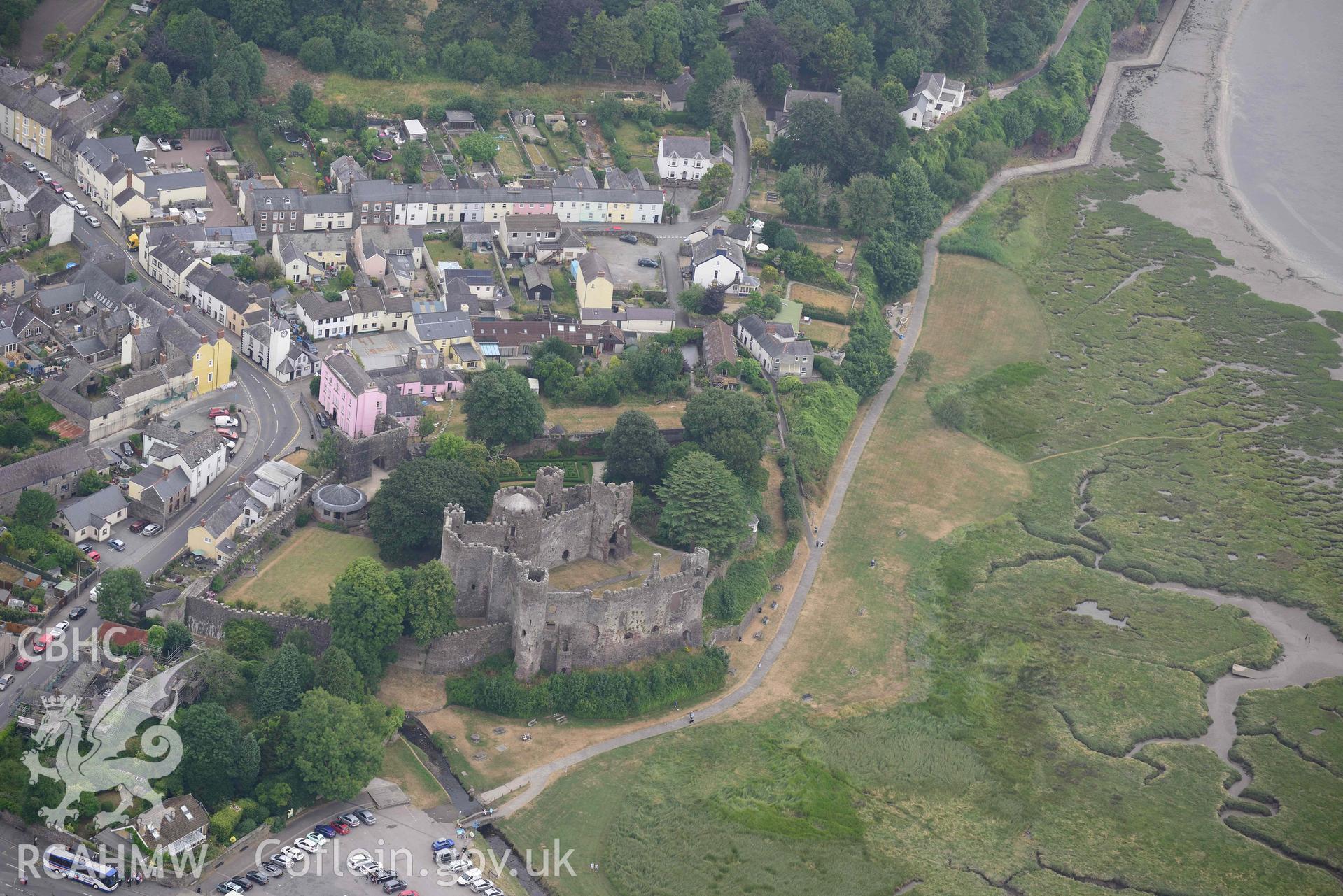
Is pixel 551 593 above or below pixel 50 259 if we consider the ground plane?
below

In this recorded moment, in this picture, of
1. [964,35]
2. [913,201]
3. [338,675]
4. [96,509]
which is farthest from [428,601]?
[964,35]

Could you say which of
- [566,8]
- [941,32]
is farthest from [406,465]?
[941,32]

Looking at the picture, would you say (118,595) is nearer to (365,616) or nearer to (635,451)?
(365,616)

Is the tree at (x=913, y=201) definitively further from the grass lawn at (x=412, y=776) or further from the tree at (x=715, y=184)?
the grass lawn at (x=412, y=776)

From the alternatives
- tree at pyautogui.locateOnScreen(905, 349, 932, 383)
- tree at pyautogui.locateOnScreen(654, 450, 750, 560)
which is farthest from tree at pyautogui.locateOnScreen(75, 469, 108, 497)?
tree at pyautogui.locateOnScreen(905, 349, 932, 383)

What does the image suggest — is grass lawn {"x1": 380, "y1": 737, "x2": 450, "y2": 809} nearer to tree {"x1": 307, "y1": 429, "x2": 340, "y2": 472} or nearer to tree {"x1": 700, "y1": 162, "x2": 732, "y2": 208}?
tree {"x1": 307, "y1": 429, "x2": 340, "y2": 472}

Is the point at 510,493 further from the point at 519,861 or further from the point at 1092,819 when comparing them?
the point at 1092,819

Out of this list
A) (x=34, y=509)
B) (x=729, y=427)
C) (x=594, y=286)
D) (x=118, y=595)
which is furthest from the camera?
(x=594, y=286)
